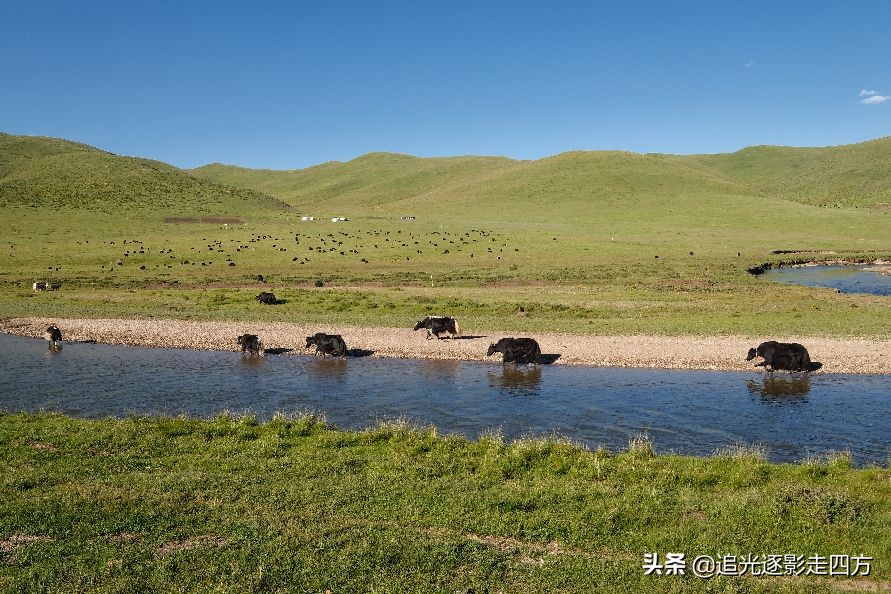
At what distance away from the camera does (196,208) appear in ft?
384

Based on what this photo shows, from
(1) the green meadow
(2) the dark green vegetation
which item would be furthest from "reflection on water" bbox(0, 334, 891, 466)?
(2) the dark green vegetation

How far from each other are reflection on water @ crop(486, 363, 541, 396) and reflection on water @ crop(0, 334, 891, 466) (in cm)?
4

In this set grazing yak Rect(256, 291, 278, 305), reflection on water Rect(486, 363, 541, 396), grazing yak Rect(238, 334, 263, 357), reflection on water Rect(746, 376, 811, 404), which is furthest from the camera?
grazing yak Rect(256, 291, 278, 305)

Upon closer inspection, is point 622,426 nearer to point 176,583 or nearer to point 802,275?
point 176,583

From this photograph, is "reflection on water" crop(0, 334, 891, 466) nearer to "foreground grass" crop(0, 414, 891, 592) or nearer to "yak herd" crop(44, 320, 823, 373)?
"yak herd" crop(44, 320, 823, 373)

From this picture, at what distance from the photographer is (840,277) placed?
5931 centimetres

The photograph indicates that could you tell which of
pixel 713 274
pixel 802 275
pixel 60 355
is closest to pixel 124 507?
pixel 60 355

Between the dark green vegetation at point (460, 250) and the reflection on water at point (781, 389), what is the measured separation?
25.9ft

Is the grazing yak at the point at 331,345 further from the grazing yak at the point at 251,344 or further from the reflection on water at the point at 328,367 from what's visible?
the grazing yak at the point at 251,344

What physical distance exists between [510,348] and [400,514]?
15301 mm

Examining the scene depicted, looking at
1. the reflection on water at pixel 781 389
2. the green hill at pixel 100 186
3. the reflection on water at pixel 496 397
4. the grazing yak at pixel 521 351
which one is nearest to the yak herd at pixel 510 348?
the grazing yak at pixel 521 351

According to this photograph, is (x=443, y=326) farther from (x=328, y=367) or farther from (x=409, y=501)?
(x=409, y=501)

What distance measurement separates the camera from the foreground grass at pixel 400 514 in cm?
905

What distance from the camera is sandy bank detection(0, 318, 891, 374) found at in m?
26.0
